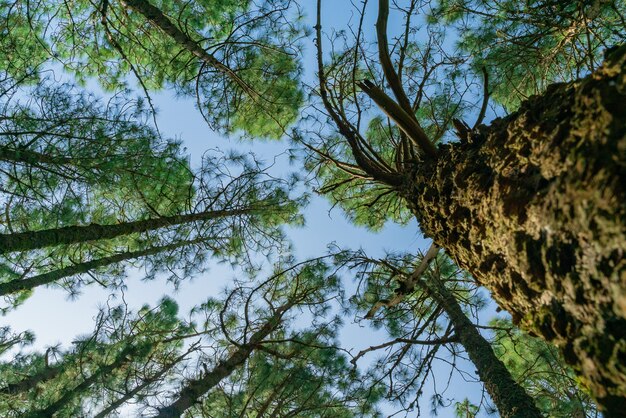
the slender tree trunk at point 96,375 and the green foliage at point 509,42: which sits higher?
the green foliage at point 509,42

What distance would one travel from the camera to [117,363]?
211 inches

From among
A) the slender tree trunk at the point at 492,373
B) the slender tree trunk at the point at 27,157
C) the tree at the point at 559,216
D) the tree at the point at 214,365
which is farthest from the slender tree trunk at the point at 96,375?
the tree at the point at 559,216

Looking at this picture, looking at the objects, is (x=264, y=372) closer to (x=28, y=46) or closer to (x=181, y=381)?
(x=181, y=381)

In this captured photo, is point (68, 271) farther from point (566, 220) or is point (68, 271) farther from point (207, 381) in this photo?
point (566, 220)

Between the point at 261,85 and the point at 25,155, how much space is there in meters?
3.11

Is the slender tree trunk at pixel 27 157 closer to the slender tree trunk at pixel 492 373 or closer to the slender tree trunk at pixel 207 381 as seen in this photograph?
the slender tree trunk at pixel 207 381

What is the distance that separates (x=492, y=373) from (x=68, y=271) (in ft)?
17.5

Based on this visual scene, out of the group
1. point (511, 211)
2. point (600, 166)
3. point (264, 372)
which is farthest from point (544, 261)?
point (264, 372)

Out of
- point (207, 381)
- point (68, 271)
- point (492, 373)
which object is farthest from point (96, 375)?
point (492, 373)

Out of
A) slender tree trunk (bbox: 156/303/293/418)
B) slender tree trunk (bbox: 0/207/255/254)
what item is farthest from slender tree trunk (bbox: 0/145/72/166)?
slender tree trunk (bbox: 156/303/293/418)

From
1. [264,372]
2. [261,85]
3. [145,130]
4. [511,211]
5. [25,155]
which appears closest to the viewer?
[511,211]

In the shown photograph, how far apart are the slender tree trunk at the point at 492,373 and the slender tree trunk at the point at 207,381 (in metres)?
1.89

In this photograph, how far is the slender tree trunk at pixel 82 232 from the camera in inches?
174

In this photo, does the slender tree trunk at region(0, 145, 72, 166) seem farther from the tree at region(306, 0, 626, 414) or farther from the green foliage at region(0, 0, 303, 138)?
the tree at region(306, 0, 626, 414)
